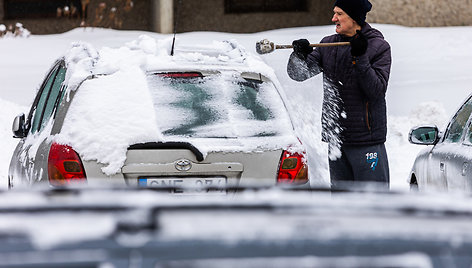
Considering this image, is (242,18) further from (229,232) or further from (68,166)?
(229,232)

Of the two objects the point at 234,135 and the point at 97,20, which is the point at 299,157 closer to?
the point at 234,135

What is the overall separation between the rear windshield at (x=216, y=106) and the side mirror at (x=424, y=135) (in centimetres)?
110

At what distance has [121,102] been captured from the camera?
490 centimetres

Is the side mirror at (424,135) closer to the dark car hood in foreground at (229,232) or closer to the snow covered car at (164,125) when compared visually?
the snow covered car at (164,125)

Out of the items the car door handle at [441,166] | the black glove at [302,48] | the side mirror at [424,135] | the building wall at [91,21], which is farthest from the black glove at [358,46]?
the building wall at [91,21]

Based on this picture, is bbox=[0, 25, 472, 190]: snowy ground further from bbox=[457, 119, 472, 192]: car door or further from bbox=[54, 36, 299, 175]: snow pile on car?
bbox=[54, 36, 299, 175]: snow pile on car

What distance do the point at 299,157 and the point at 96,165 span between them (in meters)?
1.13

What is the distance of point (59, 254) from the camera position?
1521mm

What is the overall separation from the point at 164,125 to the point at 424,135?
6.27ft

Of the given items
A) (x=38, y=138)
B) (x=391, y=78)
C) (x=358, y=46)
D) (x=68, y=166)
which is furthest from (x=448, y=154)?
(x=391, y=78)

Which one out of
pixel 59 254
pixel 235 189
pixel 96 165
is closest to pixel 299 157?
pixel 96 165

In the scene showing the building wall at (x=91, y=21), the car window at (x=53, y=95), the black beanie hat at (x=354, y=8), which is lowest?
the building wall at (x=91, y=21)

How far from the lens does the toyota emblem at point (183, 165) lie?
15.4 ft

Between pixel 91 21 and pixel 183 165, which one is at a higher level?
pixel 183 165
